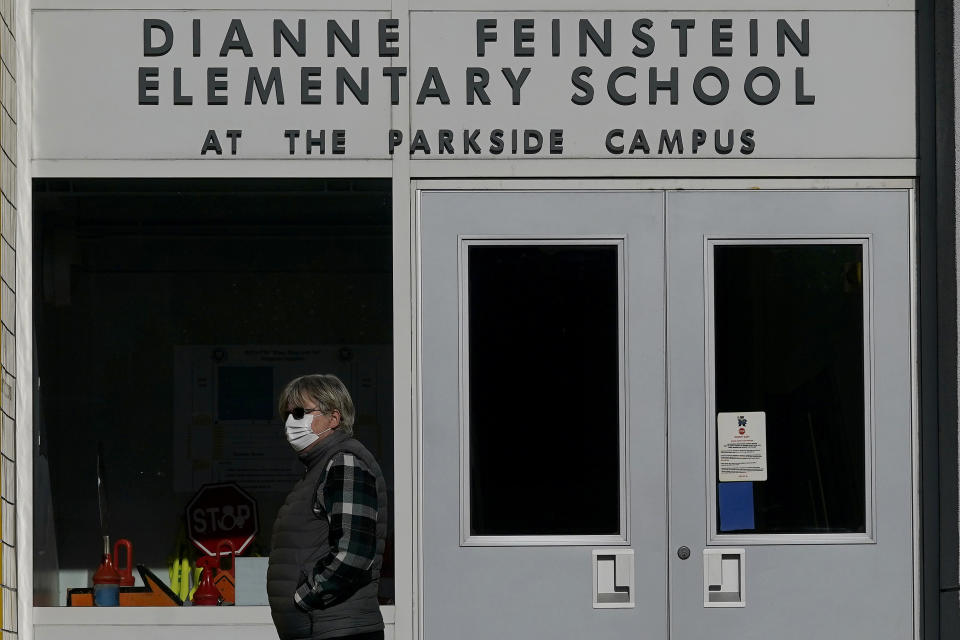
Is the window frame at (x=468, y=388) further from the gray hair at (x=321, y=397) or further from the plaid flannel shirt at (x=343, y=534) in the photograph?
the plaid flannel shirt at (x=343, y=534)

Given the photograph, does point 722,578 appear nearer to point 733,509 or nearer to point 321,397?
point 733,509

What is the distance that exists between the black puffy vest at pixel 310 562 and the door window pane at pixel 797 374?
72.2 inches

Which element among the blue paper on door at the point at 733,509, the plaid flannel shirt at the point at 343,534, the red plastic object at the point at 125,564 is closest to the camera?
the plaid flannel shirt at the point at 343,534

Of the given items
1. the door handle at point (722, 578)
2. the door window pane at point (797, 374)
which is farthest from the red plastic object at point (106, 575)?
the door window pane at point (797, 374)

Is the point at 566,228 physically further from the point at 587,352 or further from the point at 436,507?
the point at 436,507

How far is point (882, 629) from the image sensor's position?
6.05m

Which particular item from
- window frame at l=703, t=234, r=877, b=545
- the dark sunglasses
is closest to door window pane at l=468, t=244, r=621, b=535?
window frame at l=703, t=234, r=877, b=545

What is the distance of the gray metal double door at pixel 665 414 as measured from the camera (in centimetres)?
600

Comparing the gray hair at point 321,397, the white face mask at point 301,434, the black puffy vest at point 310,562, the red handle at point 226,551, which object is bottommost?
the red handle at point 226,551

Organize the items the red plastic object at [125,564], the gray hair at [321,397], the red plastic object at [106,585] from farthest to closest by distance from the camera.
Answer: the red plastic object at [125,564] < the red plastic object at [106,585] < the gray hair at [321,397]

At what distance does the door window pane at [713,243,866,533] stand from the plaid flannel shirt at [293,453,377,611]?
189 cm

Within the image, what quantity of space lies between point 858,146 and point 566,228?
4.48 ft

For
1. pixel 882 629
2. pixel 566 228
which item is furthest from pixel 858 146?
pixel 882 629

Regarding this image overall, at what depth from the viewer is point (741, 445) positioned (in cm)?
607
